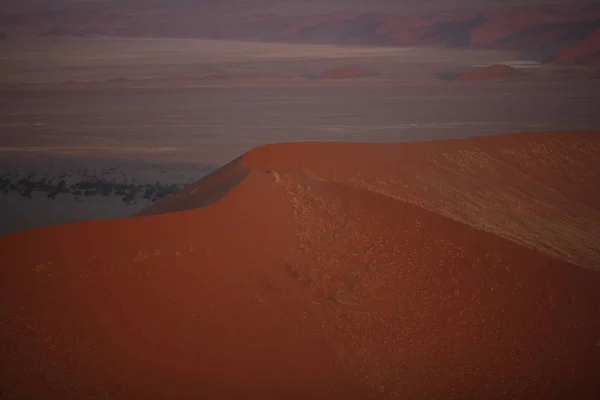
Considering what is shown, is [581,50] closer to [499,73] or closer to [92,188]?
[499,73]

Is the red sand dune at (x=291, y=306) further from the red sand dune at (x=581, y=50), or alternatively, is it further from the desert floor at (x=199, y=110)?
the red sand dune at (x=581, y=50)

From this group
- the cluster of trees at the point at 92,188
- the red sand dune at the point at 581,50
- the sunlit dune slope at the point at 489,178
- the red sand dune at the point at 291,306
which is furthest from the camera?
the red sand dune at the point at 581,50

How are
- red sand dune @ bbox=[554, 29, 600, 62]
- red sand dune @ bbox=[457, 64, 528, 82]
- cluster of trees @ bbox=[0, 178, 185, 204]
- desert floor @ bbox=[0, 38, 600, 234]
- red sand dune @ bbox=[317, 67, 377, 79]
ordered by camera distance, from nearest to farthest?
cluster of trees @ bbox=[0, 178, 185, 204]
desert floor @ bbox=[0, 38, 600, 234]
red sand dune @ bbox=[554, 29, 600, 62]
red sand dune @ bbox=[457, 64, 528, 82]
red sand dune @ bbox=[317, 67, 377, 79]

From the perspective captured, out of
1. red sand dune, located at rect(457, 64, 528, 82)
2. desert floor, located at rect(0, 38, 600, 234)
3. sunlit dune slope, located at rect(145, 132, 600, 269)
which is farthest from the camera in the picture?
red sand dune, located at rect(457, 64, 528, 82)

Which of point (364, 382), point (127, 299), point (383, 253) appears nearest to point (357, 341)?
point (364, 382)

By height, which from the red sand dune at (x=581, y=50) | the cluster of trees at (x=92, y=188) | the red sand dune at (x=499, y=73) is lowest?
the cluster of trees at (x=92, y=188)

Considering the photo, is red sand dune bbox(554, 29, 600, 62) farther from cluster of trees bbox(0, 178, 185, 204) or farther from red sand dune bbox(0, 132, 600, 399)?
red sand dune bbox(0, 132, 600, 399)


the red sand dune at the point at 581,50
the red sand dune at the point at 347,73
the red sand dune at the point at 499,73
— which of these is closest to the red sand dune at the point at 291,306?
the red sand dune at the point at 581,50

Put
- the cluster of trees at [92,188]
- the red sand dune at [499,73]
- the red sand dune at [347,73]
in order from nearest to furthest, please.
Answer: the cluster of trees at [92,188]
the red sand dune at [499,73]
the red sand dune at [347,73]

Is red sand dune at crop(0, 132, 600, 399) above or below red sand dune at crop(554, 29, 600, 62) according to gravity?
below

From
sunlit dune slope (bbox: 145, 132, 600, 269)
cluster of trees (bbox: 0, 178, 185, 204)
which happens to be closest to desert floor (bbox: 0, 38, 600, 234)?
cluster of trees (bbox: 0, 178, 185, 204)
